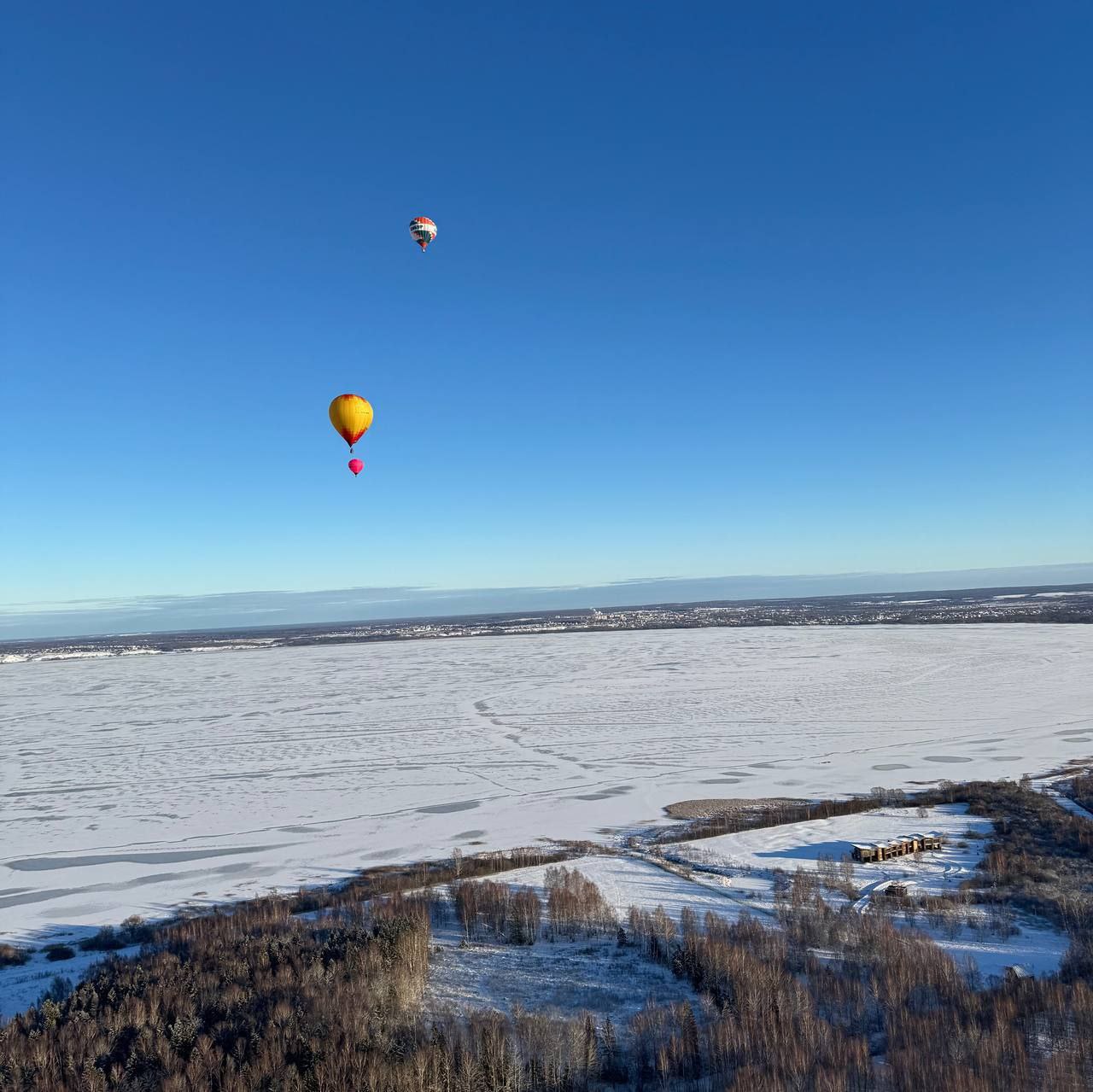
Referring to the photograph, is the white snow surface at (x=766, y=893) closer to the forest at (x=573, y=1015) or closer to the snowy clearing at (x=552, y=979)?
the forest at (x=573, y=1015)

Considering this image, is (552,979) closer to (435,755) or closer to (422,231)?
(435,755)

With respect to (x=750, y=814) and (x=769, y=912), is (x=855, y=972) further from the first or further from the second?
(x=750, y=814)

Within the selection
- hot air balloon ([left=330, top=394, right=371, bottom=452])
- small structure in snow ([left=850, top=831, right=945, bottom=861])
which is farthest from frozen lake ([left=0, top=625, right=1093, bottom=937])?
hot air balloon ([left=330, top=394, right=371, bottom=452])

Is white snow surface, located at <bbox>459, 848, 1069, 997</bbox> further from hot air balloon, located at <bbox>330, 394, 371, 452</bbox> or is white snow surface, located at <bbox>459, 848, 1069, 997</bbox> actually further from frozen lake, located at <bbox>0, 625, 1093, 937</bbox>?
hot air balloon, located at <bbox>330, 394, 371, 452</bbox>

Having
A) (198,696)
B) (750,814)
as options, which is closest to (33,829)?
(750,814)

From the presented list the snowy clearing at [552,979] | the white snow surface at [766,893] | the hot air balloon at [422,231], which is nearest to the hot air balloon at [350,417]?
the hot air balloon at [422,231]

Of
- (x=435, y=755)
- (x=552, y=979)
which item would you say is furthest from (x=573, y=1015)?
(x=435, y=755)
